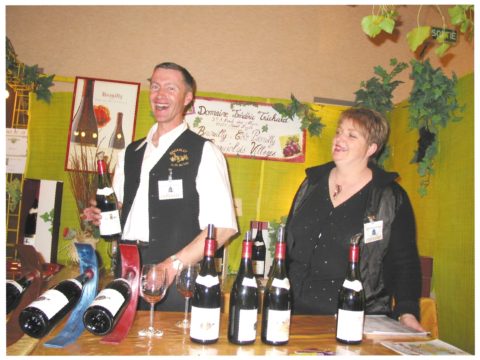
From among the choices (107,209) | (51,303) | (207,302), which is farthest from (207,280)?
(107,209)

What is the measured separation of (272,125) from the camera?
3281mm

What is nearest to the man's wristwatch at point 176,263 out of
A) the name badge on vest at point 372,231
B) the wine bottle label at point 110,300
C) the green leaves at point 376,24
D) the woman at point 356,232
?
the wine bottle label at point 110,300

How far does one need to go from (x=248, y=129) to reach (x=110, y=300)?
2.29 meters

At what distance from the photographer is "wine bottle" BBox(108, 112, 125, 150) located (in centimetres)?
314

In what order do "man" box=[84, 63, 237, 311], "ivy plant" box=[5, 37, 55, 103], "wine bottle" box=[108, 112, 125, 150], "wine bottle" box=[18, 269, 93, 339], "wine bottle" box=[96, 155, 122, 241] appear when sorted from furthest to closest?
"wine bottle" box=[108, 112, 125, 150], "ivy plant" box=[5, 37, 55, 103], "man" box=[84, 63, 237, 311], "wine bottle" box=[96, 155, 122, 241], "wine bottle" box=[18, 269, 93, 339]

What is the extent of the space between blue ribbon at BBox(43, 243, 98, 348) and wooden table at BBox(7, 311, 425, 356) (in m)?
0.03

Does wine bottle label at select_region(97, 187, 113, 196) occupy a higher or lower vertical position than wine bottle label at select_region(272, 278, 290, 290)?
higher

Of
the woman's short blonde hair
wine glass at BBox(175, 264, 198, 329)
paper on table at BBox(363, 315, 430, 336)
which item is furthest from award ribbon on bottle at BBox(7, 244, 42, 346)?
the woman's short blonde hair

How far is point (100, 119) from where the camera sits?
3143 mm

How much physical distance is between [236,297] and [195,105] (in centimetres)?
216

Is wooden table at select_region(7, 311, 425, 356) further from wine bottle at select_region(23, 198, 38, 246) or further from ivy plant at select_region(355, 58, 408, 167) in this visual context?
ivy plant at select_region(355, 58, 408, 167)

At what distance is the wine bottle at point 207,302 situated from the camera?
1.15 meters

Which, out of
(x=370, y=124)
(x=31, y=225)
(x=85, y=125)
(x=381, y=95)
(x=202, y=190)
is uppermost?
(x=381, y=95)

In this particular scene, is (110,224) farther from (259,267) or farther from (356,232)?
(259,267)
